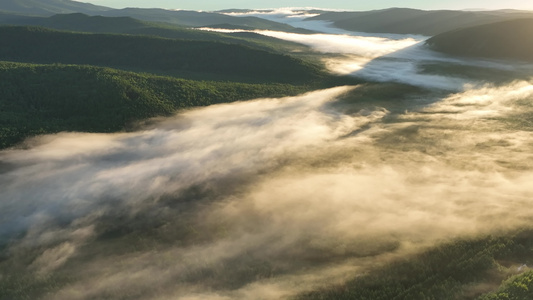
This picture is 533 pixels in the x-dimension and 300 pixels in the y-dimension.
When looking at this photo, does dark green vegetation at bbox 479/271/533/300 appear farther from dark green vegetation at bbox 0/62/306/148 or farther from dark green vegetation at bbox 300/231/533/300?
dark green vegetation at bbox 0/62/306/148

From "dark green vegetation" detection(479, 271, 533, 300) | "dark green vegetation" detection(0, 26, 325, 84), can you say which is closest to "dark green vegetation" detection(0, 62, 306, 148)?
"dark green vegetation" detection(0, 26, 325, 84)

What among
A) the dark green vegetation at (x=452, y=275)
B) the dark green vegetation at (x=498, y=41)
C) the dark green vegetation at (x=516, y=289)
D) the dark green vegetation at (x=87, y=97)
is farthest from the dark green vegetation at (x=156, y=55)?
the dark green vegetation at (x=516, y=289)

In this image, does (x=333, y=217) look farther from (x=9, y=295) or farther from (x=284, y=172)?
(x=9, y=295)

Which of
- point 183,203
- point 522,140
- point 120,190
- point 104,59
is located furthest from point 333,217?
point 104,59

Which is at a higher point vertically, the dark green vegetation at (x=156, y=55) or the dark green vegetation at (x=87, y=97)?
the dark green vegetation at (x=156, y=55)

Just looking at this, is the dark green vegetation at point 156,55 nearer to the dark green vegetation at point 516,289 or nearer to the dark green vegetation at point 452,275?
the dark green vegetation at point 452,275

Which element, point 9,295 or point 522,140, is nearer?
point 9,295
